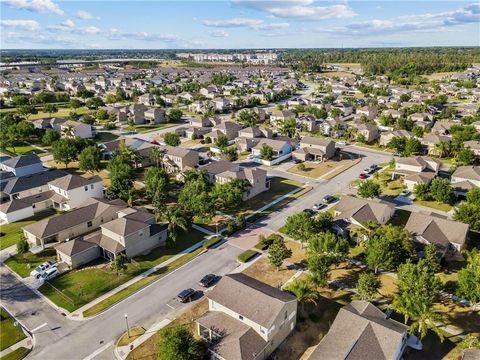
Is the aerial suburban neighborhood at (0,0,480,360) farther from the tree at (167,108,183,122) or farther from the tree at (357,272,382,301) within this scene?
the tree at (167,108,183,122)

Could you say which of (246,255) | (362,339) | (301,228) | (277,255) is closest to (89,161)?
(246,255)

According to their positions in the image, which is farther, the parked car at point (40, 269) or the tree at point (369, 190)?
the tree at point (369, 190)

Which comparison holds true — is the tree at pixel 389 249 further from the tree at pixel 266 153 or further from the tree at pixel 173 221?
the tree at pixel 266 153

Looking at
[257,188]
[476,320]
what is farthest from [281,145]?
[476,320]

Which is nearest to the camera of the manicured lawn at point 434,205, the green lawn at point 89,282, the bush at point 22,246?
the green lawn at point 89,282

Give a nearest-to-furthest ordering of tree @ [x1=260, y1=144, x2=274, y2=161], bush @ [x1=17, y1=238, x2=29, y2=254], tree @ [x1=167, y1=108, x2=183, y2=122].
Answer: bush @ [x1=17, y1=238, x2=29, y2=254], tree @ [x1=260, y1=144, x2=274, y2=161], tree @ [x1=167, y1=108, x2=183, y2=122]

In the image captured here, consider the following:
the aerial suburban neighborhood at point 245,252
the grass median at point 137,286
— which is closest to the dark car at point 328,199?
the aerial suburban neighborhood at point 245,252

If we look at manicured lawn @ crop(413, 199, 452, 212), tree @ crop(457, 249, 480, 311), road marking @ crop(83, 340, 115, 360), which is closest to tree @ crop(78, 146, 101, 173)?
road marking @ crop(83, 340, 115, 360)
